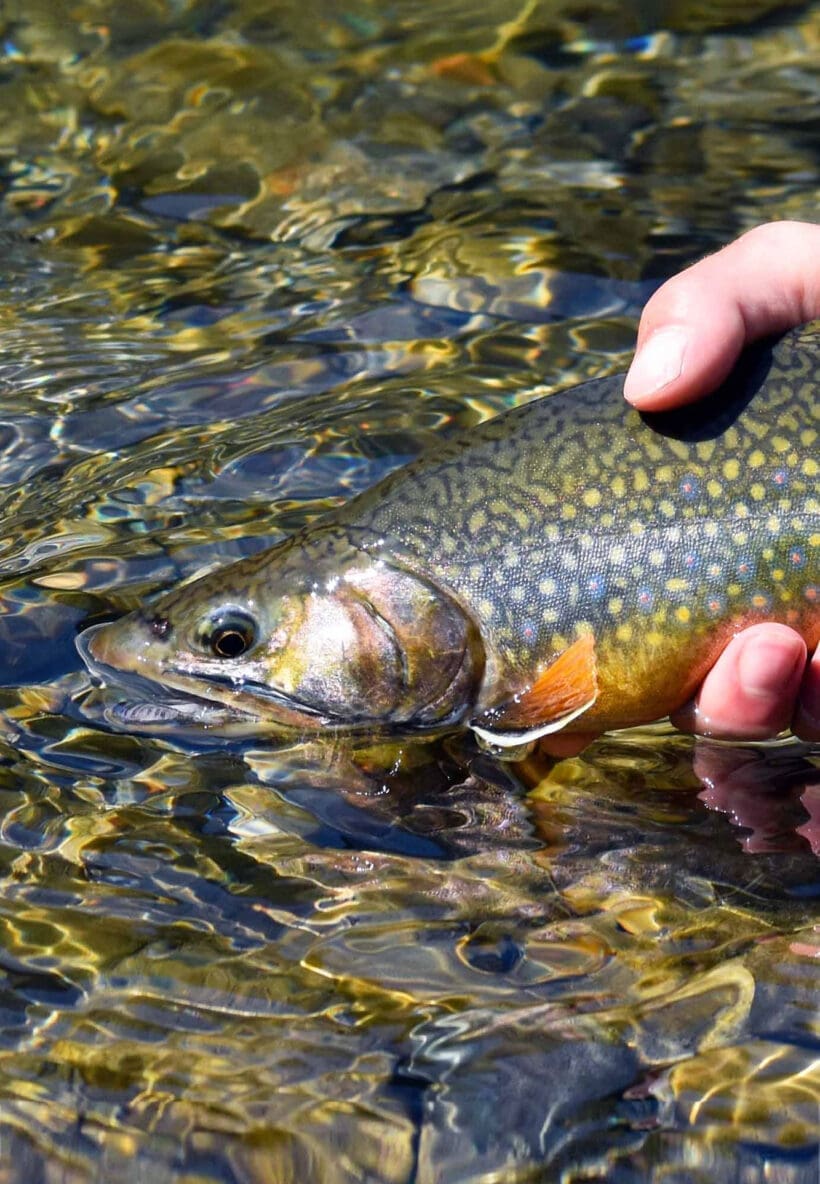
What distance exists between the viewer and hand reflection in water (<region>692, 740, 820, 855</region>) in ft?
13.1

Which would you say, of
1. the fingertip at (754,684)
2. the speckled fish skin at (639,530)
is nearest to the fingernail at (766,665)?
the fingertip at (754,684)

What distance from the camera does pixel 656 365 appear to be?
406cm

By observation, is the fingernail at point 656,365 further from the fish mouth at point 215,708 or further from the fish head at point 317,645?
the fish mouth at point 215,708

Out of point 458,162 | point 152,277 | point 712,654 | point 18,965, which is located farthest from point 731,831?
point 458,162

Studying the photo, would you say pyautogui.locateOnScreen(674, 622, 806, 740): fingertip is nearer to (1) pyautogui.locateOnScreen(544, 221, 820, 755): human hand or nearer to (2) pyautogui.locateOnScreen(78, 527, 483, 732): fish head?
(1) pyautogui.locateOnScreen(544, 221, 820, 755): human hand

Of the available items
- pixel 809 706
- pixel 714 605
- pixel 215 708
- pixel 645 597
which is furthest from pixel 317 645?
pixel 809 706

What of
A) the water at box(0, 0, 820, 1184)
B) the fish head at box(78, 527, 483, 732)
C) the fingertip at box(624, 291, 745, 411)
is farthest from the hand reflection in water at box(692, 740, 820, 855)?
the fingertip at box(624, 291, 745, 411)

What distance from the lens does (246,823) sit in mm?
4023

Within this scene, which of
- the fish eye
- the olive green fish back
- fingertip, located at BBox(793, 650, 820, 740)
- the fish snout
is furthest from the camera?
the fish snout

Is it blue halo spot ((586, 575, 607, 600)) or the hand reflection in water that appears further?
blue halo spot ((586, 575, 607, 600))

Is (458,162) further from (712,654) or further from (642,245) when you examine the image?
(712,654)

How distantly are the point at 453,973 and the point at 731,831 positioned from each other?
106 cm

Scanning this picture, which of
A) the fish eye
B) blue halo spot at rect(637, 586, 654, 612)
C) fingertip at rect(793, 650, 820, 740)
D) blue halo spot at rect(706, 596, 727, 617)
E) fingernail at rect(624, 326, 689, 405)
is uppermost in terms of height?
fingernail at rect(624, 326, 689, 405)

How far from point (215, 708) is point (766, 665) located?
1.70 m
